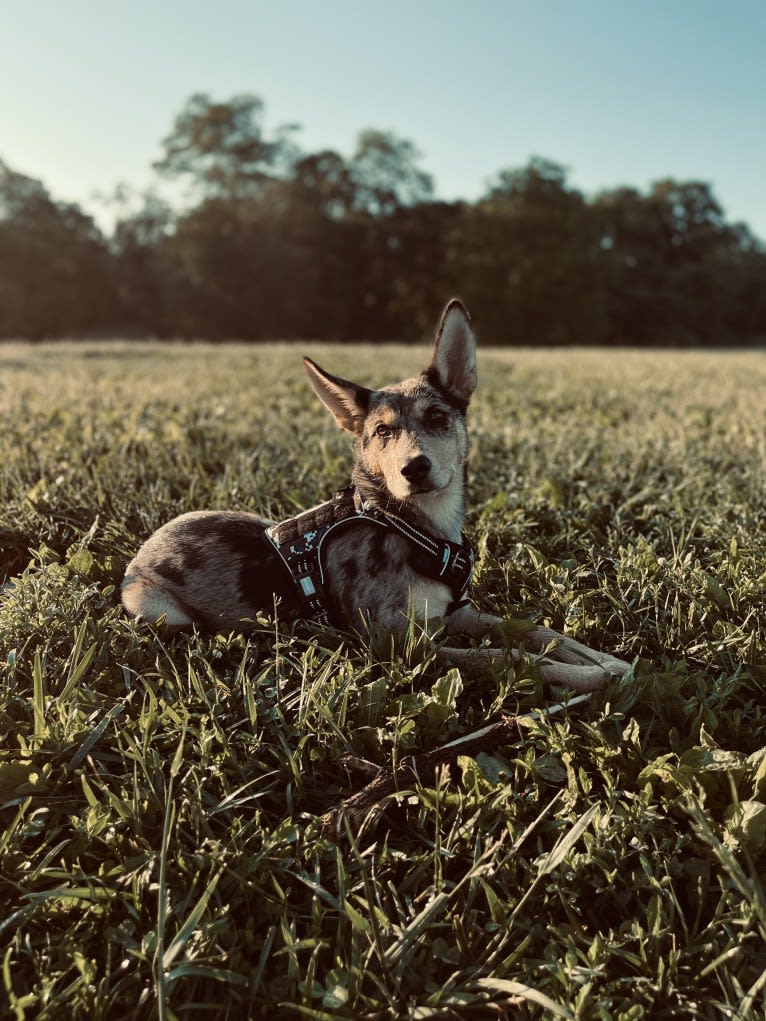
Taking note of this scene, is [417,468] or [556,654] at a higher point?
[417,468]

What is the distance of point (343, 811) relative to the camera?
2344 millimetres

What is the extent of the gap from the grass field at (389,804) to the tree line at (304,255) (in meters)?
50.9

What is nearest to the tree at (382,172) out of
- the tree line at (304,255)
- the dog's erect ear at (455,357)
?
the tree line at (304,255)

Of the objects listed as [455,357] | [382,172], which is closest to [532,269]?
[382,172]

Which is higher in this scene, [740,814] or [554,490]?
[554,490]

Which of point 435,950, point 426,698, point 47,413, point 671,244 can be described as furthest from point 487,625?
point 671,244

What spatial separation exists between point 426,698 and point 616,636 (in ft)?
3.95

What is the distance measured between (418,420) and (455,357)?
0.54m

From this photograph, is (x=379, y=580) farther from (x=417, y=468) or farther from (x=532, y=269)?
(x=532, y=269)

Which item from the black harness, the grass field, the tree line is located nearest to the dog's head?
the black harness

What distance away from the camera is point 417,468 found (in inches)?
132

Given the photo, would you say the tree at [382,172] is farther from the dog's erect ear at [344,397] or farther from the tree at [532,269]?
the dog's erect ear at [344,397]

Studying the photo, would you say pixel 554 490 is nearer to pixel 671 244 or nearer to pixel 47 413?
pixel 47 413

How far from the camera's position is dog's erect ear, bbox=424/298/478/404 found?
150 inches
